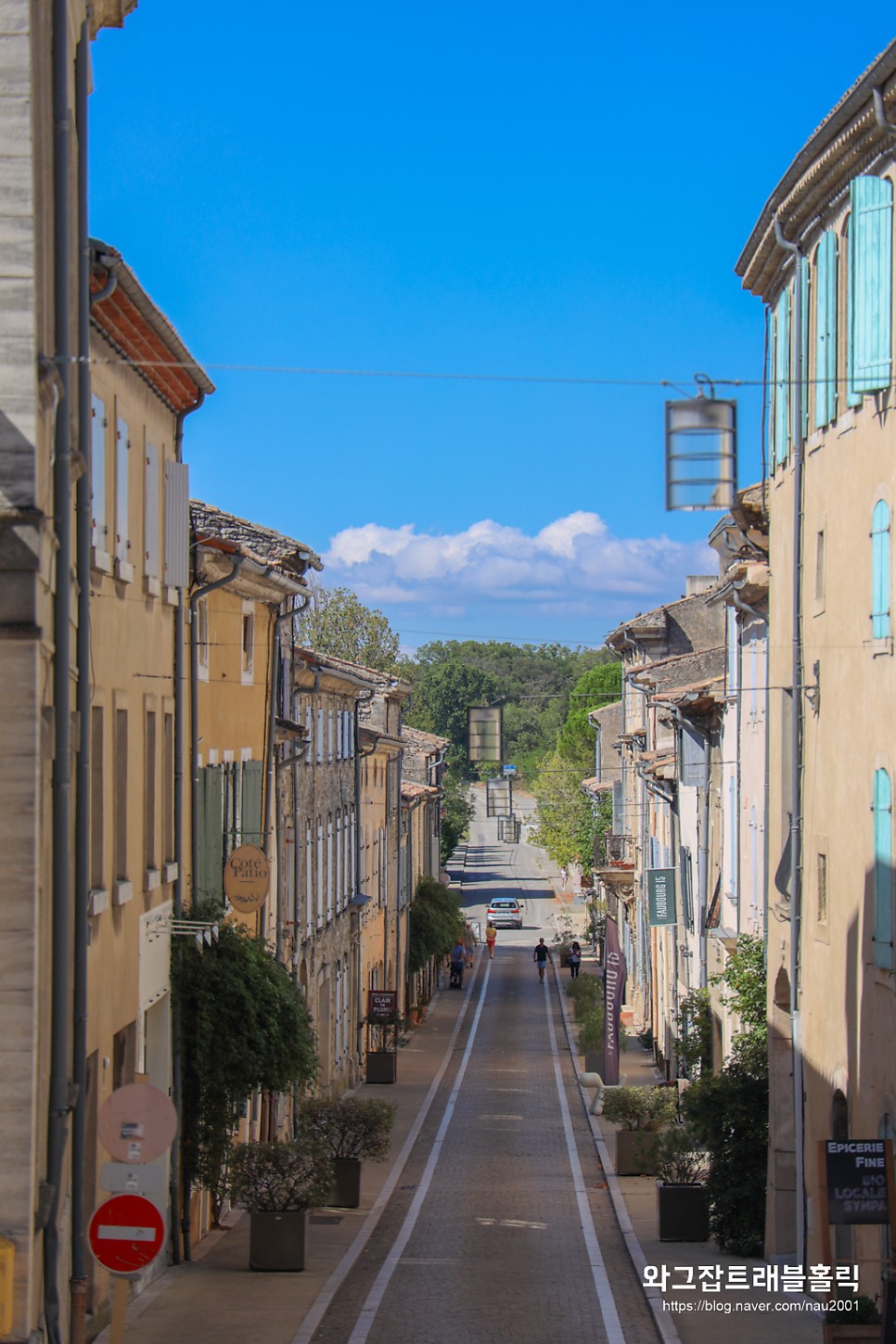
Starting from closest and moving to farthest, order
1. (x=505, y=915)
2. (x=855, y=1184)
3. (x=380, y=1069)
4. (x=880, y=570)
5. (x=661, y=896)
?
1. (x=855, y=1184)
2. (x=880, y=570)
3. (x=661, y=896)
4. (x=380, y=1069)
5. (x=505, y=915)

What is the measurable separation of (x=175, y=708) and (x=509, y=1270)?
7.39 m

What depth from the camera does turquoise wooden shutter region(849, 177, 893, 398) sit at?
48.5ft

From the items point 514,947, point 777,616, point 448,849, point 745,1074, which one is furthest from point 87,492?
point 448,849

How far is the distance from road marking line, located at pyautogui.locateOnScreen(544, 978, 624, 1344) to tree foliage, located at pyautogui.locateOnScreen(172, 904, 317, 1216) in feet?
13.9

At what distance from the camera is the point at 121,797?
1706 cm

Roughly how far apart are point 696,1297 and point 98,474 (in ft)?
33.2

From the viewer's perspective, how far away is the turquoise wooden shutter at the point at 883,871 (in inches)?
607

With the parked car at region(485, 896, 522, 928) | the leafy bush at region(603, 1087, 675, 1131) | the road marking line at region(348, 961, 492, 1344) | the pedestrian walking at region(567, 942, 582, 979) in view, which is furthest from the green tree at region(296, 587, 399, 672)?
the leafy bush at region(603, 1087, 675, 1131)

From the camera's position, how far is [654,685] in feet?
141

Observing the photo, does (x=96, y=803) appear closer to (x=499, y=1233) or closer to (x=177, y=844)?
(x=177, y=844)

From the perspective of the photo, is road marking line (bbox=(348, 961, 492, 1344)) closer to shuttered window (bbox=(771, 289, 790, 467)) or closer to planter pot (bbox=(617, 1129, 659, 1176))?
planter pot (bbox=(617, 1129, 659, 1176))

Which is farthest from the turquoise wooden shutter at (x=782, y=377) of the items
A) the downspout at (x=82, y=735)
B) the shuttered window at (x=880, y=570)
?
the downspout at (x=82, y=735)

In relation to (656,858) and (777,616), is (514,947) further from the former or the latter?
(777,616)

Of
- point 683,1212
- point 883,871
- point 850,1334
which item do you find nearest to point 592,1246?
point 683,1212
